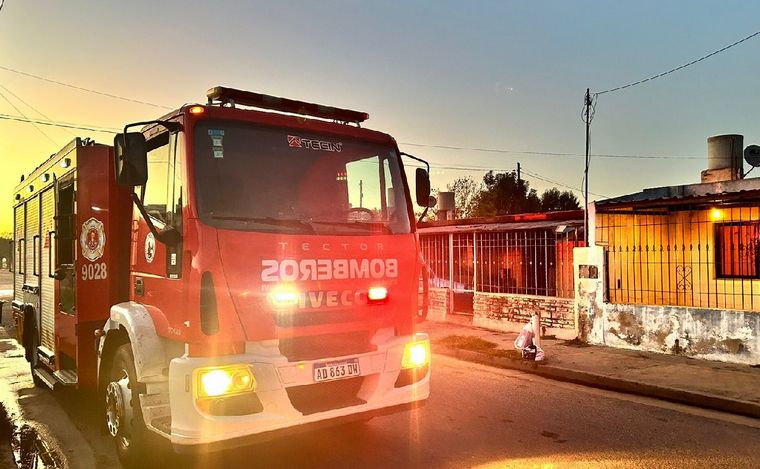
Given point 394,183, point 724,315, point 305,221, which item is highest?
point 394,183

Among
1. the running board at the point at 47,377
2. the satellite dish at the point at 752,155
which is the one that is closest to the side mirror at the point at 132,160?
the running board at the point at 47,377

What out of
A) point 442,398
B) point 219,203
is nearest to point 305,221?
point 219,203

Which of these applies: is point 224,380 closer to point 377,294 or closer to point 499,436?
point 377,294

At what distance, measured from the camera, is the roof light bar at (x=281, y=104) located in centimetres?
455

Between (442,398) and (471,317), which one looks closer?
(442,398)

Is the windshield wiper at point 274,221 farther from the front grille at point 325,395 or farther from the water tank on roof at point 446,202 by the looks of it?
the water tank on roof at point 446,202

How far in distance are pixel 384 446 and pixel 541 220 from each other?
9.35 metres

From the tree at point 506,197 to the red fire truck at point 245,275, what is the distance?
1614 inches

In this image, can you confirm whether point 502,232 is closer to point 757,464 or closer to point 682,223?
point 682,223

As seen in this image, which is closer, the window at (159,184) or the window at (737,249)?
the window at (159,184)

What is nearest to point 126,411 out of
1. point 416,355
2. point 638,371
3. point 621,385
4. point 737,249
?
point 416,355

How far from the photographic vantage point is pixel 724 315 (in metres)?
9.19

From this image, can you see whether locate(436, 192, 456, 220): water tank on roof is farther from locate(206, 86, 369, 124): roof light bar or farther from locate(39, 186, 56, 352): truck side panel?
locate(206, 86, 369, 124): roof light bar

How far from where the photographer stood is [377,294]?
4633mm
